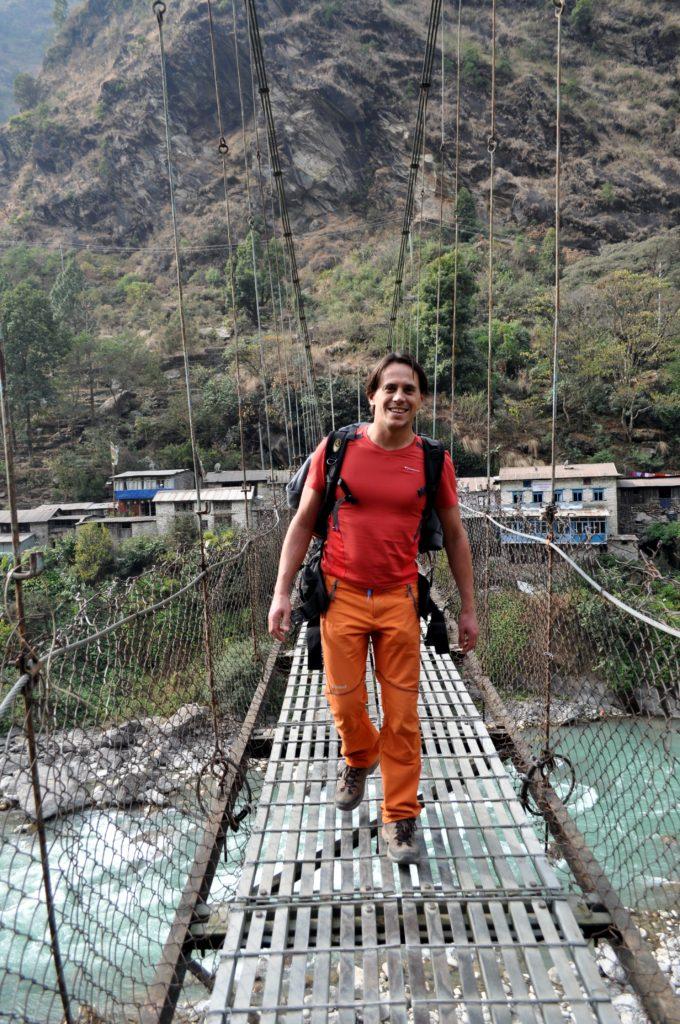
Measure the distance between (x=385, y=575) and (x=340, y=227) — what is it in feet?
105

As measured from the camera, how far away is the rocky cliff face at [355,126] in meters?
29.5

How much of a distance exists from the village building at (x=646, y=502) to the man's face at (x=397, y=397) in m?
12.6

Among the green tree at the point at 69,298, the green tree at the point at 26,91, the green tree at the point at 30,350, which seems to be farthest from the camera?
the green tree at the point at 26,91

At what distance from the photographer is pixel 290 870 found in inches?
50.4

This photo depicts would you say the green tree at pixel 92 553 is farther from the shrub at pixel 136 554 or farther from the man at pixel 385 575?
the man at pixel 385 575

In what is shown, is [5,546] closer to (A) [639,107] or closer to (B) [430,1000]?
(B) [430,1000]

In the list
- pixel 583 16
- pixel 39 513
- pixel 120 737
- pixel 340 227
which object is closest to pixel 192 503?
pixel 39 513

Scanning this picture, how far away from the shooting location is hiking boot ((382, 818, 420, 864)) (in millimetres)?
1242

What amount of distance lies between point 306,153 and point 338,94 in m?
3.44

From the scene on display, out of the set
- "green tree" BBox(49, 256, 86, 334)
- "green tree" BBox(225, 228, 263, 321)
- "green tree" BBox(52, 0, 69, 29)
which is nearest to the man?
"green tree" BBox(225, 228, 263, 321)

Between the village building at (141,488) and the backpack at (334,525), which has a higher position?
the backpack at (334,525)

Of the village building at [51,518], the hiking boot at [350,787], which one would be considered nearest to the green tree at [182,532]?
the village building at [51,518]

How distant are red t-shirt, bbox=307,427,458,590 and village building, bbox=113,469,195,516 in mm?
13772

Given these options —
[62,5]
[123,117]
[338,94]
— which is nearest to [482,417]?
[338,94]
